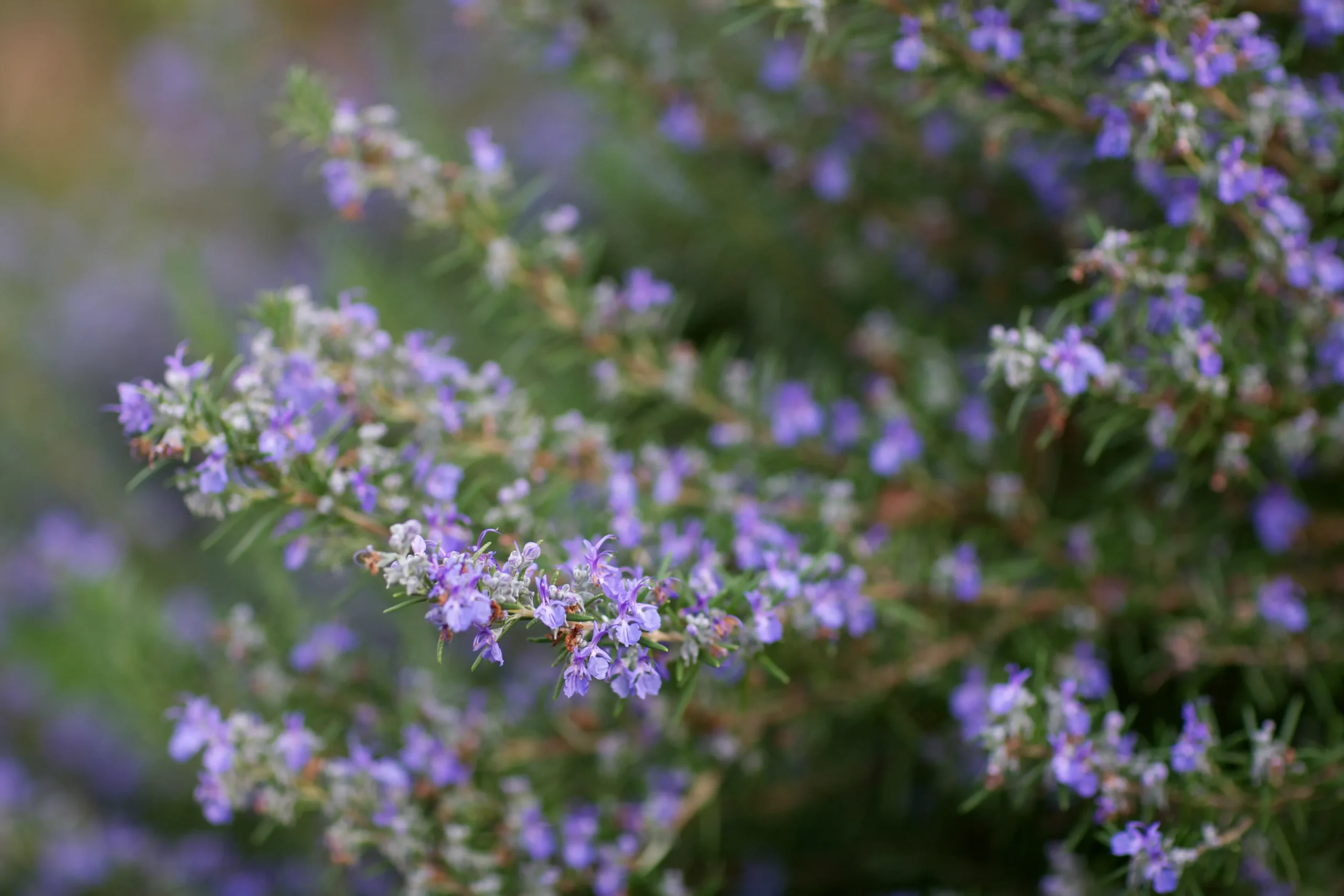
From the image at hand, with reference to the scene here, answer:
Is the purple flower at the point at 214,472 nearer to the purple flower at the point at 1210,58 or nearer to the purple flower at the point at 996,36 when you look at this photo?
the purple flower at the point at 996,36

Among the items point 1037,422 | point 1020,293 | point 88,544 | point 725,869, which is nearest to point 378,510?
point 725,869

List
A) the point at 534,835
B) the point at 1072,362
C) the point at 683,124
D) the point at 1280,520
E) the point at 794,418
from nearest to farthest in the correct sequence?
the point at 1072,362 → the point at 534,835 → the point at 1280,520 → the point at 794,418 → the point at 683,124

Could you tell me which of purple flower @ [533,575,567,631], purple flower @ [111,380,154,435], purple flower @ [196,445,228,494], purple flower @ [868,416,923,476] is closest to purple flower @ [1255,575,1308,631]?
purple flower @ [868,416,923,476]

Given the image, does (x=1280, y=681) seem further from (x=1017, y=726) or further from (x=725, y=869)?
(x=725, y=869)

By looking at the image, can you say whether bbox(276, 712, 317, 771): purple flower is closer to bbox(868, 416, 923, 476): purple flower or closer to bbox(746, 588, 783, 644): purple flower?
bbox(746, 588, 783, 644): purple flower

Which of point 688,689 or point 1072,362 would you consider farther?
point 1072,362

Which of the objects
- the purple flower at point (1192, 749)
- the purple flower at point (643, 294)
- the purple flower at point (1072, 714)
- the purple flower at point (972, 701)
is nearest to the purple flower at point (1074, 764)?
the purple flower at point (1072, 714)

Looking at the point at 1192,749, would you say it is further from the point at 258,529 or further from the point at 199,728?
the point at 199,728

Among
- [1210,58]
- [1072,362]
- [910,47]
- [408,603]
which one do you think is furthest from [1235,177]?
[408,603]
